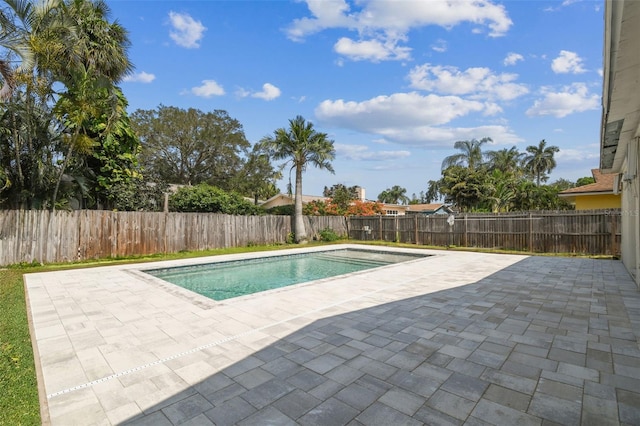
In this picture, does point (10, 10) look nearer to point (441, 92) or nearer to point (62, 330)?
point (62, 330)

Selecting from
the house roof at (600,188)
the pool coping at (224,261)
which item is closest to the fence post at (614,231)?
the house roof at (600,188)

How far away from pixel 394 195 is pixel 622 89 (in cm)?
5538

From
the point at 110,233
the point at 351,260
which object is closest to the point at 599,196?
the point at 351,260

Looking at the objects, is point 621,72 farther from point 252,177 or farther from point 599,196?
point 252,177

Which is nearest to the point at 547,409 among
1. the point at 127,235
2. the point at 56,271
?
the point at 56,271

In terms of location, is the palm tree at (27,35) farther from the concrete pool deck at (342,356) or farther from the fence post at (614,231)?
the fence post at (614,231)

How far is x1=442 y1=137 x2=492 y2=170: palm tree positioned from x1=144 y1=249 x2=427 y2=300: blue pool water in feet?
49.9

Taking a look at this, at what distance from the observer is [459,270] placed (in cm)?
797

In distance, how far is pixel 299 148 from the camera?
51.4ft

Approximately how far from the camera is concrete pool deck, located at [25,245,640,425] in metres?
2.18

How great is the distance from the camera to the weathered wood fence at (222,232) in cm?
895

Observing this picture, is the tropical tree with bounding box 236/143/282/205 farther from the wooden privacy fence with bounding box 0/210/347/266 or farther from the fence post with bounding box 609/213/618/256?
the fence post with bounding box 609/213/618/256

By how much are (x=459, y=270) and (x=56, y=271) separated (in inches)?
413

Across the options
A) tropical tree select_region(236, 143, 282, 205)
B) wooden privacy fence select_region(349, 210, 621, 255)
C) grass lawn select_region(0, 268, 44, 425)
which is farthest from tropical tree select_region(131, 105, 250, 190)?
grass lawn select_region(0, 268, 44, 425)
